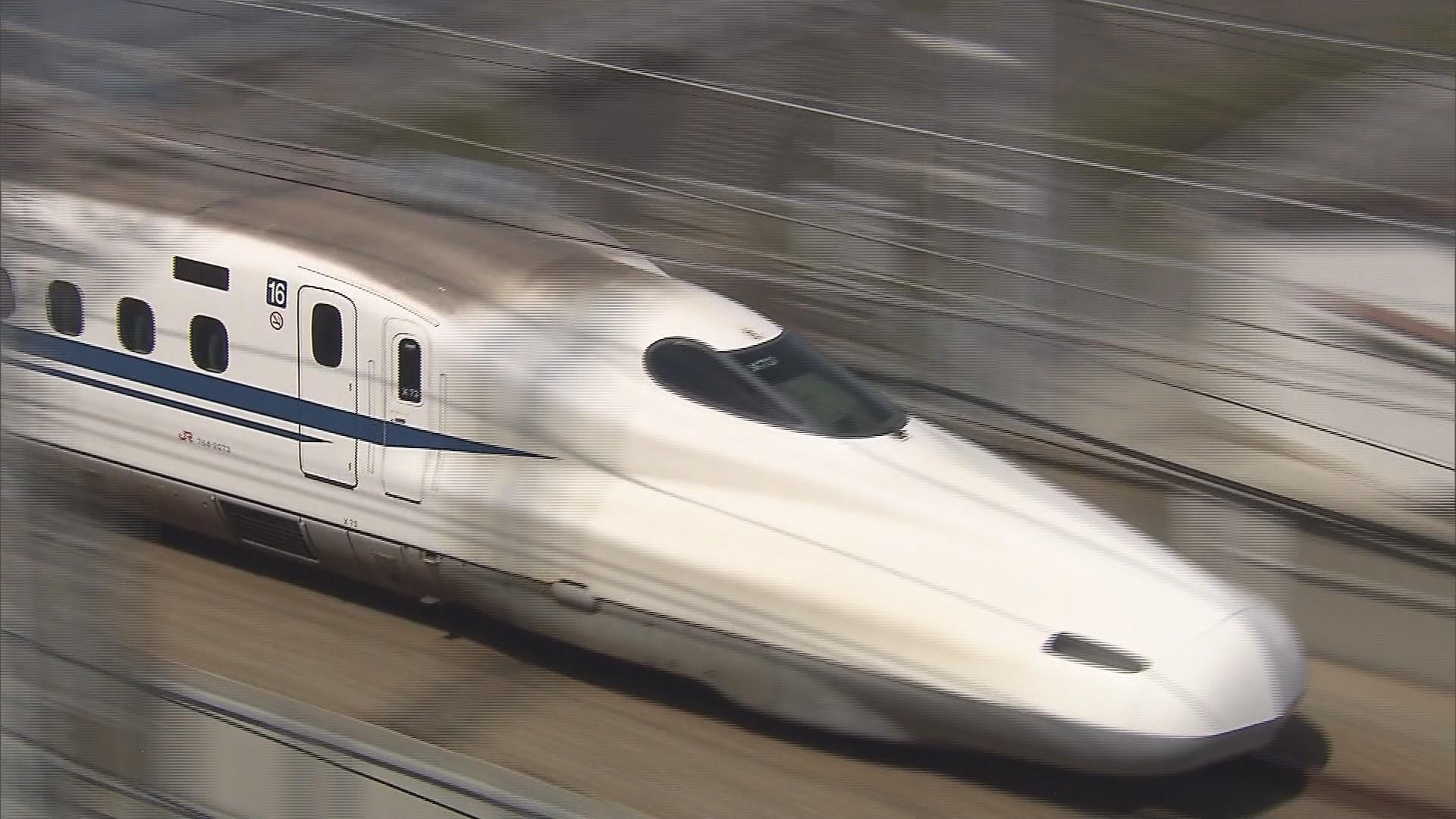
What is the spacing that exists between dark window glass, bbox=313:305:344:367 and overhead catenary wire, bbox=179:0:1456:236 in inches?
54.4

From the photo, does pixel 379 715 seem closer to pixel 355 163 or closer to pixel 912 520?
pixel 912 520

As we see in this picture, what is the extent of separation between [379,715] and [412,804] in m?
1.38

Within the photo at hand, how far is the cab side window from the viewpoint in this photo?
3.15m

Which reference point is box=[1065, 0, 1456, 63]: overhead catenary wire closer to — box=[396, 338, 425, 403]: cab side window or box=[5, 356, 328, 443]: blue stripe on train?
box=[396, 338, 425, 403]: cab side window

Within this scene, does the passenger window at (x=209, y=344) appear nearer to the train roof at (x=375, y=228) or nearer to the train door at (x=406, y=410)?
the train roof at (x=375, y=228)

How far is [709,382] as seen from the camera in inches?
119

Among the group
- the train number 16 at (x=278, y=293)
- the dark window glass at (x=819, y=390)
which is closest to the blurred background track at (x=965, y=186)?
the dark window glass at (x=819, y=390)

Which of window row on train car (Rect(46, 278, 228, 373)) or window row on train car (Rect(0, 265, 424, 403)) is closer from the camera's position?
window row on train car (Rect(0, 265, 424, 403))

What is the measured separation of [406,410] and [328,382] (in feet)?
0.70

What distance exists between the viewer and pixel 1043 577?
8.73ft

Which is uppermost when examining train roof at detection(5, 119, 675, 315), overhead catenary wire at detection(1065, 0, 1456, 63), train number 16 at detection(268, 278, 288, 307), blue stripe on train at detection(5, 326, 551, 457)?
overhead catenary wire at detection(1065, 0, 1456, 63)

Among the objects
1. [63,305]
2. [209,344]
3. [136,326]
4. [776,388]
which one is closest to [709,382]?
[776,388]

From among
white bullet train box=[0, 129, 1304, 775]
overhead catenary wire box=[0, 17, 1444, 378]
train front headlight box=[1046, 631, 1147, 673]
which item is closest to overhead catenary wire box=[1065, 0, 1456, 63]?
overhead catenary wire box=[0, 17, 1444, 378]

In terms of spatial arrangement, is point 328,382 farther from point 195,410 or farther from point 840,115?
point 840,115
